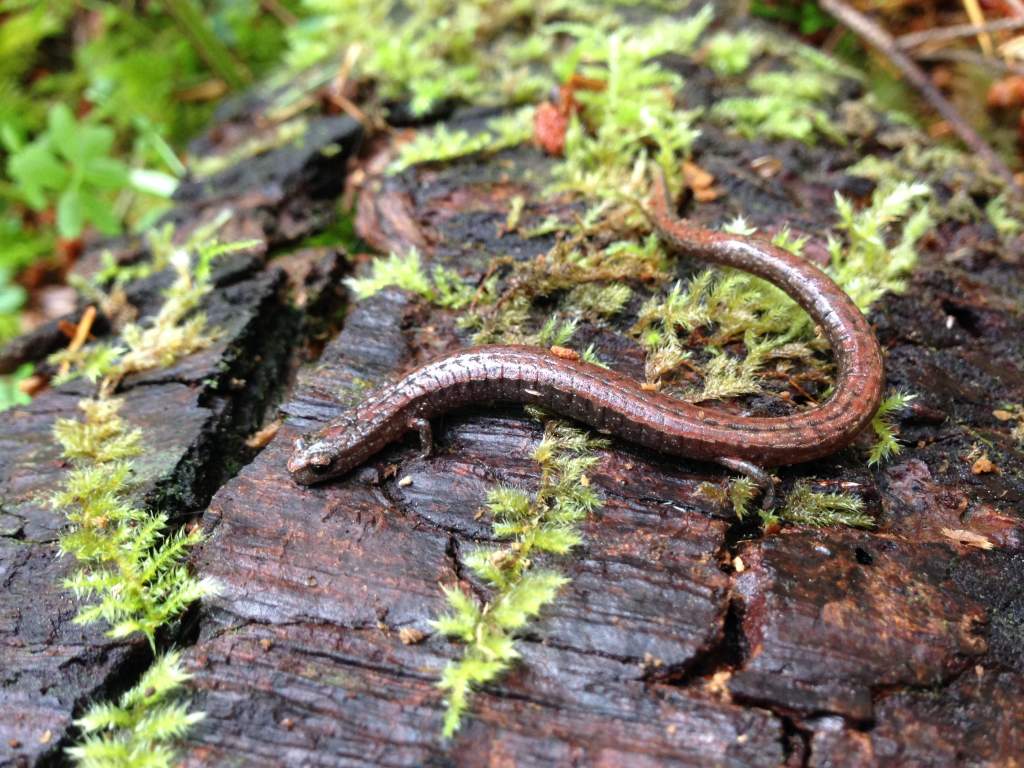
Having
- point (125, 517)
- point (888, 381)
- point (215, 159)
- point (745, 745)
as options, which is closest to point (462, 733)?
point (745, 745)

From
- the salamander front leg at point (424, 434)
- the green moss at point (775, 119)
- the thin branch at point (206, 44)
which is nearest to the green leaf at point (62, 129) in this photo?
the thin branch at point (206, 44)

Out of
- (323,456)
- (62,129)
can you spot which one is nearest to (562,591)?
(323,456)

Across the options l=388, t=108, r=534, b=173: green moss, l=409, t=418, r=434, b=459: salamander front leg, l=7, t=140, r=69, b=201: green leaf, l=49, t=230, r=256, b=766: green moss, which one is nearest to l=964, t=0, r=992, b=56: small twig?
l=388, t=108, r=534, b=173: green moss

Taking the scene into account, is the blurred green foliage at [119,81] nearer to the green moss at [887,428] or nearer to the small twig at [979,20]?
the green moss at [887,428]

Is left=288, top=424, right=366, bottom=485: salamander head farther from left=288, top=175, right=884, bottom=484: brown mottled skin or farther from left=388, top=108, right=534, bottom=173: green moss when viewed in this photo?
left=388, top=108, right=534, bottom=173: green moss

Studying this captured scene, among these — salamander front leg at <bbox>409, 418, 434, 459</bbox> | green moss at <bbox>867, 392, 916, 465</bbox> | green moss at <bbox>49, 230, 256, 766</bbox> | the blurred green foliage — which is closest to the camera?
green moss at <bbox>49, 230, 256, 766</bbox>

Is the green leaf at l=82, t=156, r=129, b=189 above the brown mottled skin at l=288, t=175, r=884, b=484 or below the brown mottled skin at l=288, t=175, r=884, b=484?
above

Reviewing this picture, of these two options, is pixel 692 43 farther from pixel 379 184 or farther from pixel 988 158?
pixel 379 184
